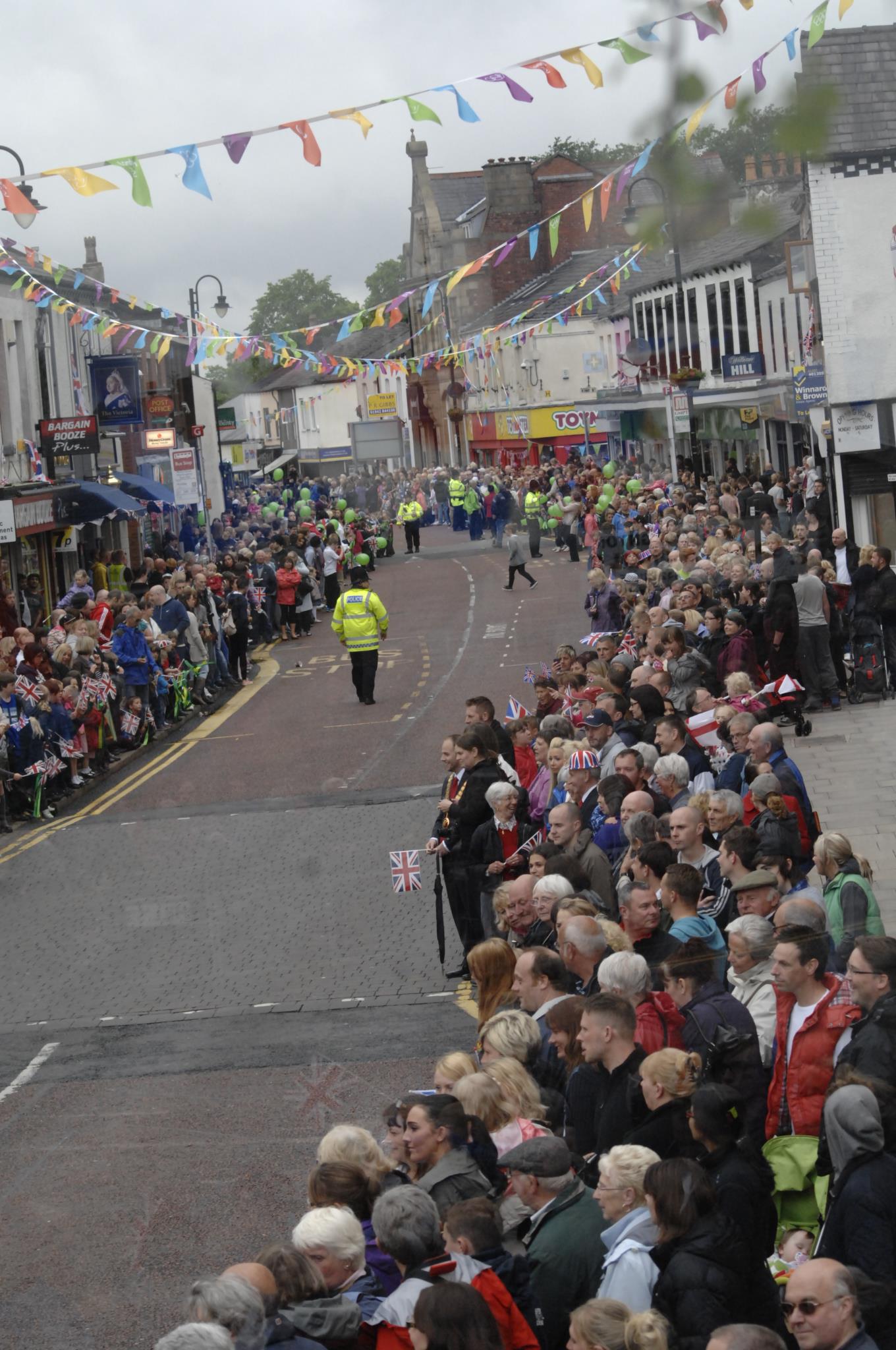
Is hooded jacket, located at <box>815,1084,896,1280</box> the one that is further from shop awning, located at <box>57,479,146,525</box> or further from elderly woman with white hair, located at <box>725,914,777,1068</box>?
shop awning, located at <box>57,479,146,525</box>

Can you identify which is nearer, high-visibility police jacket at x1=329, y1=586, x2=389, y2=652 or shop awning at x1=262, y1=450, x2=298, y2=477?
high-visibility police jacket at x1=329, y1=586, x2=389, y2=652

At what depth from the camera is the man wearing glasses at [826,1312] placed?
4.52 metres

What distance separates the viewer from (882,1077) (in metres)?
5.89

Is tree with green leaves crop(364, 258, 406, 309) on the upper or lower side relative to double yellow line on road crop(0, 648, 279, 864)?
upper

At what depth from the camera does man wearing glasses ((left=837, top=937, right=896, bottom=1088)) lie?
19.5ft

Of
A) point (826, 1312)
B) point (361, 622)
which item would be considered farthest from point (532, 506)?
point (826, 1312)

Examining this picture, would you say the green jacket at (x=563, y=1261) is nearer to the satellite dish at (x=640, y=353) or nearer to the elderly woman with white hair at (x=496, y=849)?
the elderly woman with white hair at (x=496, y=849)

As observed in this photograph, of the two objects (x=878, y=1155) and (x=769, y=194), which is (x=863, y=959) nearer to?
(x=878, y=1155)

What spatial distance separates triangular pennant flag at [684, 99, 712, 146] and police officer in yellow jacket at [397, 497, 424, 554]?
41261mm

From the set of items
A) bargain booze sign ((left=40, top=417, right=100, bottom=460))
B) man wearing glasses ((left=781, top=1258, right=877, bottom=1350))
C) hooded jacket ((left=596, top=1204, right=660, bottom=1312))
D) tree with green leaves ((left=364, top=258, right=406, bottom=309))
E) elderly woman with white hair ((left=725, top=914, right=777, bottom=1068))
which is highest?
tree with green leaves ((left=364, top=258, right=406, bottom=309))

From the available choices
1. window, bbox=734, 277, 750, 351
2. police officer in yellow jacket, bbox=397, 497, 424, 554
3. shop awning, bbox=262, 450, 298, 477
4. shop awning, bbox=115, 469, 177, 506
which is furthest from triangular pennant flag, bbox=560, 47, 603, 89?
A: shop awning, bbox=262, 450, 298, 477

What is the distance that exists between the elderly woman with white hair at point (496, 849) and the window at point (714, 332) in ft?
78.8

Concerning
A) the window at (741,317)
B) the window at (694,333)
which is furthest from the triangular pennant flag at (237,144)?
the window at (694,333)

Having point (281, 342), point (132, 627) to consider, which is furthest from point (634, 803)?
point (281, 342)
